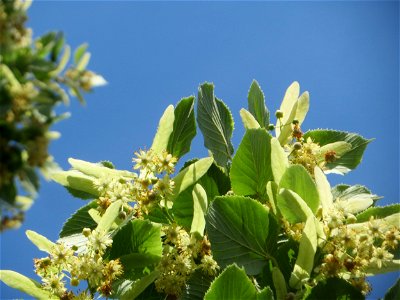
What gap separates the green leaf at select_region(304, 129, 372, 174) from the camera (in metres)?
2.64

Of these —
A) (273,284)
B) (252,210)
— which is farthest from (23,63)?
(273,284)

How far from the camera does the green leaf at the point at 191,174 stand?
84.7 inches

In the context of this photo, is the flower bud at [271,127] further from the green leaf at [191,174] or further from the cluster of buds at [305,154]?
the green leaf at [191,174]

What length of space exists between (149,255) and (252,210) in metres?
0.40

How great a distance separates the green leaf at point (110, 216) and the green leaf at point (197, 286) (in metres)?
0.36

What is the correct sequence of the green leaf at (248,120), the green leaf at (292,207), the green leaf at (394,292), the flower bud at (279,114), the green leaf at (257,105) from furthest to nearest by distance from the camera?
the green leaf at (257,105) → the flower bud at (279,114) → the green leaf at (248,120) → the green leaf at (394,292) → the green leaf at (292,207)

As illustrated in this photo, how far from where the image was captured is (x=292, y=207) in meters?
1.95

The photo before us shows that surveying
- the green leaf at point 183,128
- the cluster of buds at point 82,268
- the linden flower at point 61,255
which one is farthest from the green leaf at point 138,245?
the green leaf at point 183,128

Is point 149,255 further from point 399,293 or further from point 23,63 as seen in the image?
point 23,63

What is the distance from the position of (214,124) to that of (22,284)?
105cm

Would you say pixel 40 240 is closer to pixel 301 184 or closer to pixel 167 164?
pixel 167 164

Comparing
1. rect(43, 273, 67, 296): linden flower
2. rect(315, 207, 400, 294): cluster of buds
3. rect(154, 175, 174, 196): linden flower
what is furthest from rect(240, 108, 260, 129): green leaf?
rect(43, 273, 67, 296): linden flower

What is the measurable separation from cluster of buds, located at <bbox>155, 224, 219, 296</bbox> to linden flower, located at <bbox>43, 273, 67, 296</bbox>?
1.11 ft

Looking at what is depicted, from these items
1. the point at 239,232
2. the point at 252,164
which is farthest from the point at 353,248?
the point at 252,164
